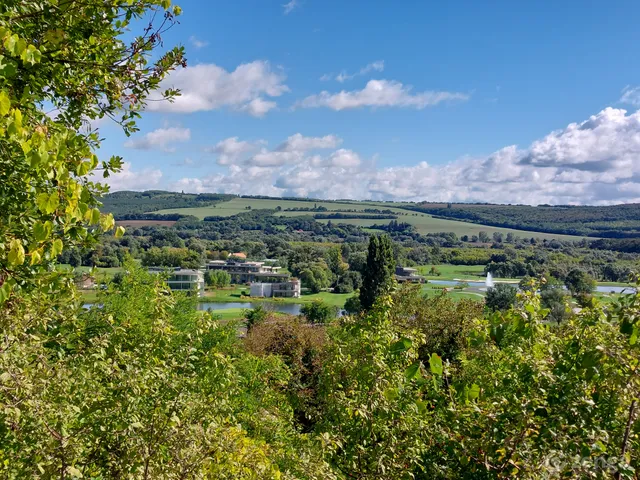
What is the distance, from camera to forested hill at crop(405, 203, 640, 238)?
114375 mm

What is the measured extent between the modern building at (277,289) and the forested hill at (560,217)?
73.4 m

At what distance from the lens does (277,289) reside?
8100cm

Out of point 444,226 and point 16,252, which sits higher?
point 16,252

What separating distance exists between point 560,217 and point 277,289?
106 meters

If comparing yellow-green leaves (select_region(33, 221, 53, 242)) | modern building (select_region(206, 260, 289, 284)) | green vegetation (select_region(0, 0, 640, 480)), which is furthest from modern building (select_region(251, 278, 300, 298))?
yellow-green leaves (select_region(33, 221, 53, 242))

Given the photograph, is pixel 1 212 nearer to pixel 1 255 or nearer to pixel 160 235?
pixel 1 255

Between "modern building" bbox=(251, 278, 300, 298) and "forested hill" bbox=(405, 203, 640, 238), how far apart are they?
241 feet

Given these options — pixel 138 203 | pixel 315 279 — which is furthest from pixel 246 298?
pixel 138 203

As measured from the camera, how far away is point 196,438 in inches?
165

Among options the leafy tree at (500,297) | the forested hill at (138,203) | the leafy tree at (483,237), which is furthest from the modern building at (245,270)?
the leafy tree at (483,237)

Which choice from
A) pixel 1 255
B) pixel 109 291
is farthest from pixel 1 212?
pixel 109 291

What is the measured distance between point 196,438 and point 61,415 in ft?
3.76

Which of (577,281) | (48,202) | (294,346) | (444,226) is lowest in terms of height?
(577,281)

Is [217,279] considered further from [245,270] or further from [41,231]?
[41,231]
